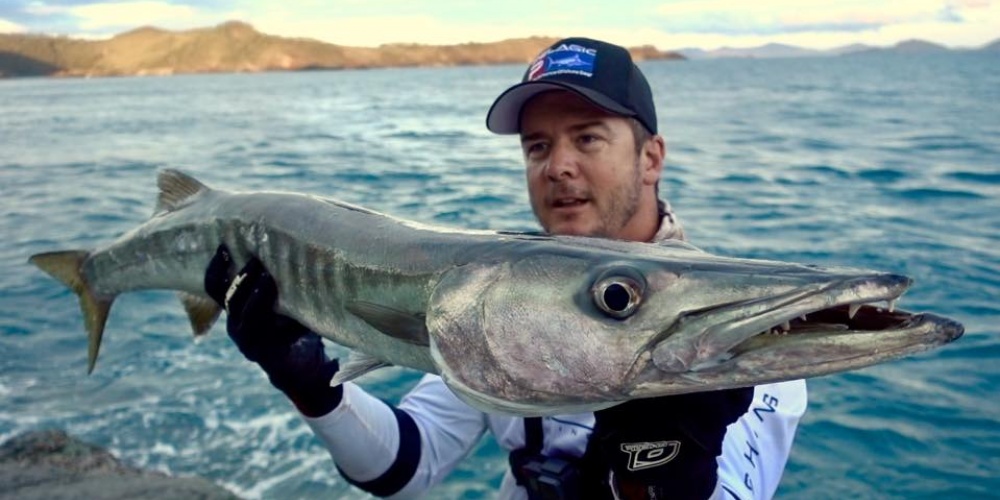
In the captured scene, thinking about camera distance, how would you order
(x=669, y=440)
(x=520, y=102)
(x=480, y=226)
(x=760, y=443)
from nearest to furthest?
(x=669, y=440) < (x=760, y=443) < (x=520, y=102) < (x=480, y=226)

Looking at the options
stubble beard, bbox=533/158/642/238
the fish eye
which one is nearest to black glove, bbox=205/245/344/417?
stubble beard, bbox=533/158/642/238

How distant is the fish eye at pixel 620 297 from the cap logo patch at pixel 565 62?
181 cm

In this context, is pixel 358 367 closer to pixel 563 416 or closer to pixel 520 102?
pixel 563 416

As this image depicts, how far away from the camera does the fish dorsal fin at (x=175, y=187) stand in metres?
3.97

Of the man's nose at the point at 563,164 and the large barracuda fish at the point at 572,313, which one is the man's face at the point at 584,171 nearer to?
the man's nose at the point at 563,164

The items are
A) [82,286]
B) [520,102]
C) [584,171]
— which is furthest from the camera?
[82,286]

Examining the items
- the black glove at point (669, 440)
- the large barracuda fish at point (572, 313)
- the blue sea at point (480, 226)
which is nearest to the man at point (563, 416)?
the black glove at point (669, 440)

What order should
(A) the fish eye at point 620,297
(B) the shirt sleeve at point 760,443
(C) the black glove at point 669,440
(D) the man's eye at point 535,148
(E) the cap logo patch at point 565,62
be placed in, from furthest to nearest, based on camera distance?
(D) the man's eye at point 535,148 → (E) the cap logo patch at point 565,62 → (B) the shirt sleeve at point 760,443 → (C) the black glove at point 669,440 → (A) the fish eye at point 620,297

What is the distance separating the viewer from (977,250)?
442 inches

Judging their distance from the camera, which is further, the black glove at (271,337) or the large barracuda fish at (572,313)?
the black glove at (271,337)

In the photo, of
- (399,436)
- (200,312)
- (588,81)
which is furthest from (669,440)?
(200,312)

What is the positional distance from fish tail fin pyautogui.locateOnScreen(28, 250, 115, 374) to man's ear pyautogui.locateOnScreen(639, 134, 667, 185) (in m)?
3.03

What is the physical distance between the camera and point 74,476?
5.00 m

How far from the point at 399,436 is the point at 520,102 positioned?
1730 millimetres
